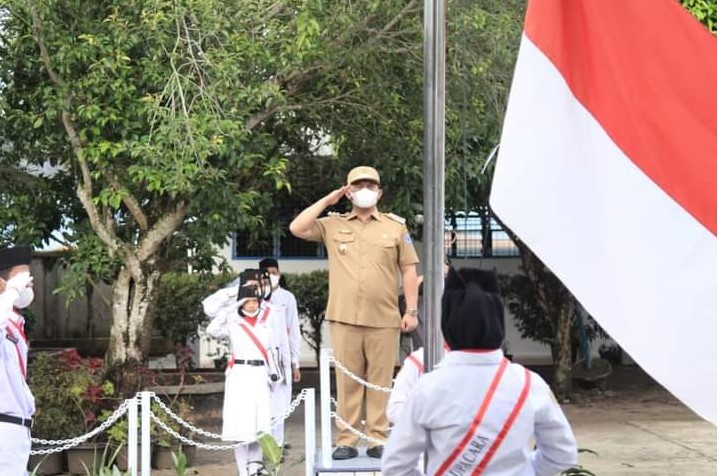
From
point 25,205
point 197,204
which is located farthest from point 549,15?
point 25,205

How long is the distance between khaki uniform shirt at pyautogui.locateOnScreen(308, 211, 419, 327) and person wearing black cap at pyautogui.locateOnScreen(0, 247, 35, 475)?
1.96 meters

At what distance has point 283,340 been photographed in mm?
9898

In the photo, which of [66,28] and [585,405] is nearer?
[66,28]

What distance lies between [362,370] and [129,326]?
11.4ft

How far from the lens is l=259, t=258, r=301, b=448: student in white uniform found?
9719 mm

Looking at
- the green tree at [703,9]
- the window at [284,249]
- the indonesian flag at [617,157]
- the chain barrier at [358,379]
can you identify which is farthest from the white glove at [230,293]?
the window at [284,249]

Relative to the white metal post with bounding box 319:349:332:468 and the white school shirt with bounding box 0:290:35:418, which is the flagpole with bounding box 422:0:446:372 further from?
the white metal post with bounding box 319:349:332:468

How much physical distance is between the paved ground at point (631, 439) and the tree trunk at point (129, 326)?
3.19 ft

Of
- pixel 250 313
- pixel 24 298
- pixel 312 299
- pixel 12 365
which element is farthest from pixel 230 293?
pixel 312 299

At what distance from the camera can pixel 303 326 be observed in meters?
17.4

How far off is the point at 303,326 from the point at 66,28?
8.25m

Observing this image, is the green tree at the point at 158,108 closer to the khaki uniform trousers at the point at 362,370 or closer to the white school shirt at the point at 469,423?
the khaki uniform trousers at the point at 362,370

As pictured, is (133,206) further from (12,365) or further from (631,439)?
(631,439)

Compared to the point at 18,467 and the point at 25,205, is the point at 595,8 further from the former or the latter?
the point at 25,205
